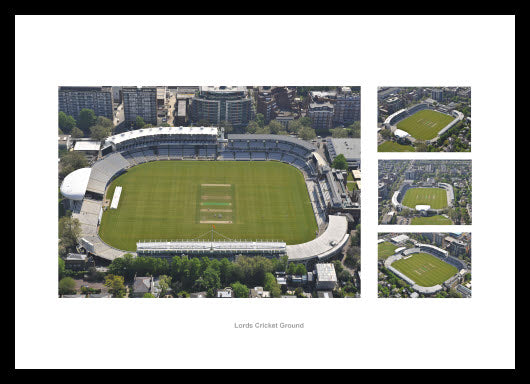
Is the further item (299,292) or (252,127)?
(252,127)

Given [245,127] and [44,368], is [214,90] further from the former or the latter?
[44,368]

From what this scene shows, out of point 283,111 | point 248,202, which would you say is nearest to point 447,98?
point 248,202

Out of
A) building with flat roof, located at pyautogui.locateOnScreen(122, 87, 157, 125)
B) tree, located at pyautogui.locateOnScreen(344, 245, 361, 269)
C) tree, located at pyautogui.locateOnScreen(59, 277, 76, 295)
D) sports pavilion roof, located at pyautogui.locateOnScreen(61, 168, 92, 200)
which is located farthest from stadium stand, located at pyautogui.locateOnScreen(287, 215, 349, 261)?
building with flat roof, located at pyautogui.locateOnScreen(122, 87, 157, 125)

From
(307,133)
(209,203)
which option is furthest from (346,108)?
(209,203)

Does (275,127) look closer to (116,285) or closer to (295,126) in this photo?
(295,126)

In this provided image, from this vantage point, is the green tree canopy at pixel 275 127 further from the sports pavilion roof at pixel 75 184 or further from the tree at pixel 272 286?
the tree at pixel 272 286
